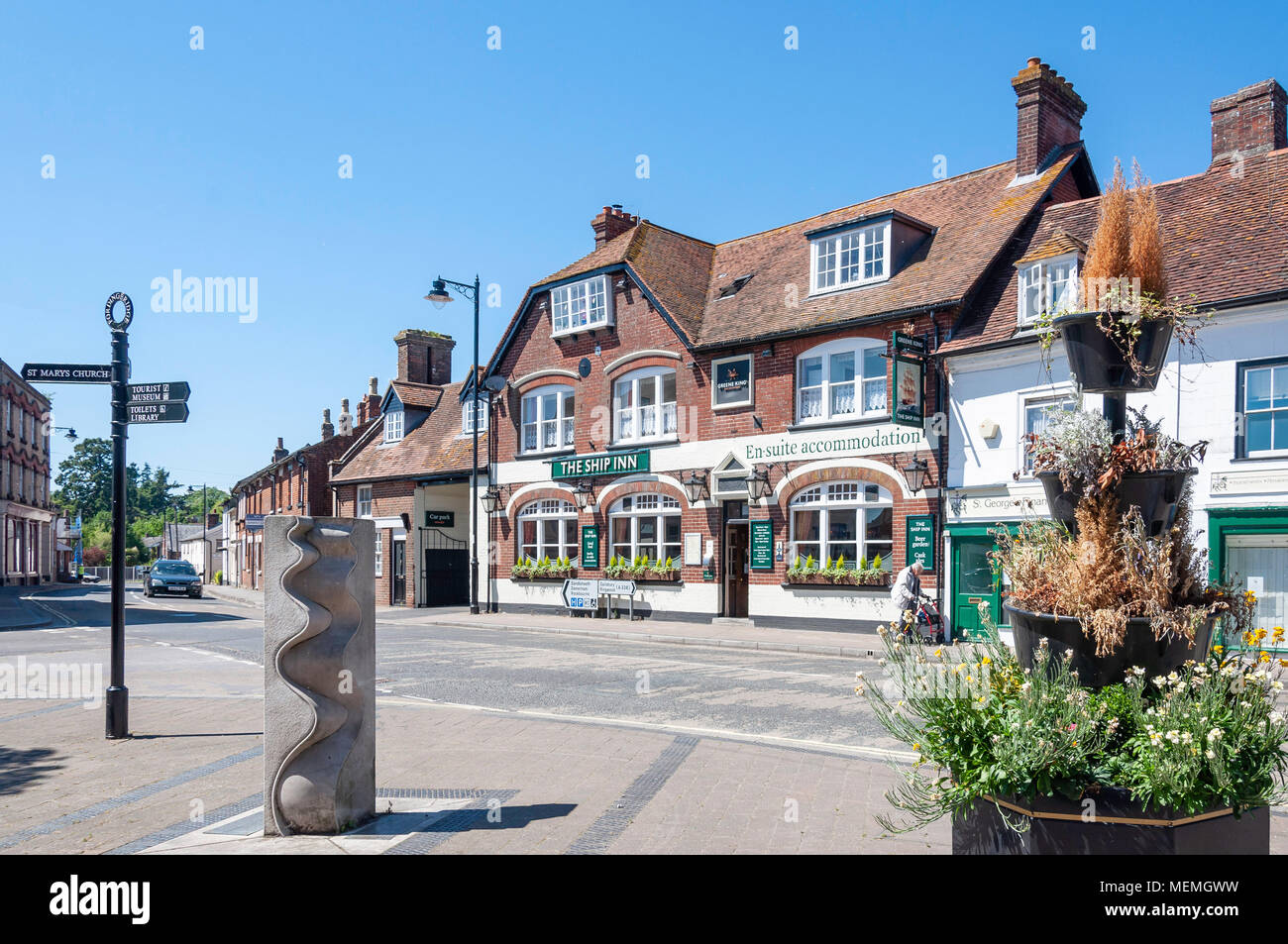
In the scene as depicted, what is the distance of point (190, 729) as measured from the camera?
9078 millimetres

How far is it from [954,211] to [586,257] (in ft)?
34.9

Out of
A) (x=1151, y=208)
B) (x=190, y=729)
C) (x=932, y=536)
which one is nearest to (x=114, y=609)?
(x=190, y=729)

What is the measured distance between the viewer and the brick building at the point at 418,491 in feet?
105

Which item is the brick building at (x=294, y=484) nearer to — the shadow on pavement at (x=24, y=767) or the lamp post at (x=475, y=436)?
the lamp post at (x=475, y=436)

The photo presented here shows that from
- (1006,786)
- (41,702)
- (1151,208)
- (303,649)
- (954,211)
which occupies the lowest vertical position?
(41,702)

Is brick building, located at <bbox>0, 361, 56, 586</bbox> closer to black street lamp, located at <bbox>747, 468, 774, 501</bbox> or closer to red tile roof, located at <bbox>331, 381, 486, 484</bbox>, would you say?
red tile roof, located at <bbox>331, 381, 486, 484</bbox>

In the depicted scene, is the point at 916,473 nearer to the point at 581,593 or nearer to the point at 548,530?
the point at 581,593

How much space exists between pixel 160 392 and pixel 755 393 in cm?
1561

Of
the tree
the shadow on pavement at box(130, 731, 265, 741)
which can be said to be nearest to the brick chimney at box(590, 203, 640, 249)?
the shadow on pavement at box(130, 731, 265, 741)

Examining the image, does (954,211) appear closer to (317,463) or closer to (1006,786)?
(1006,786)

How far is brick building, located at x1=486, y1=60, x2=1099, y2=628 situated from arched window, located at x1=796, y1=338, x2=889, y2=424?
0.04m

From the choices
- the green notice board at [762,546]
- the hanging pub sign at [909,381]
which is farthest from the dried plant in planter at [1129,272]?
the green notice board at [762,546]

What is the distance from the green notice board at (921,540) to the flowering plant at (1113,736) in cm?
1475

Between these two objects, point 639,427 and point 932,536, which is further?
point 639,427
